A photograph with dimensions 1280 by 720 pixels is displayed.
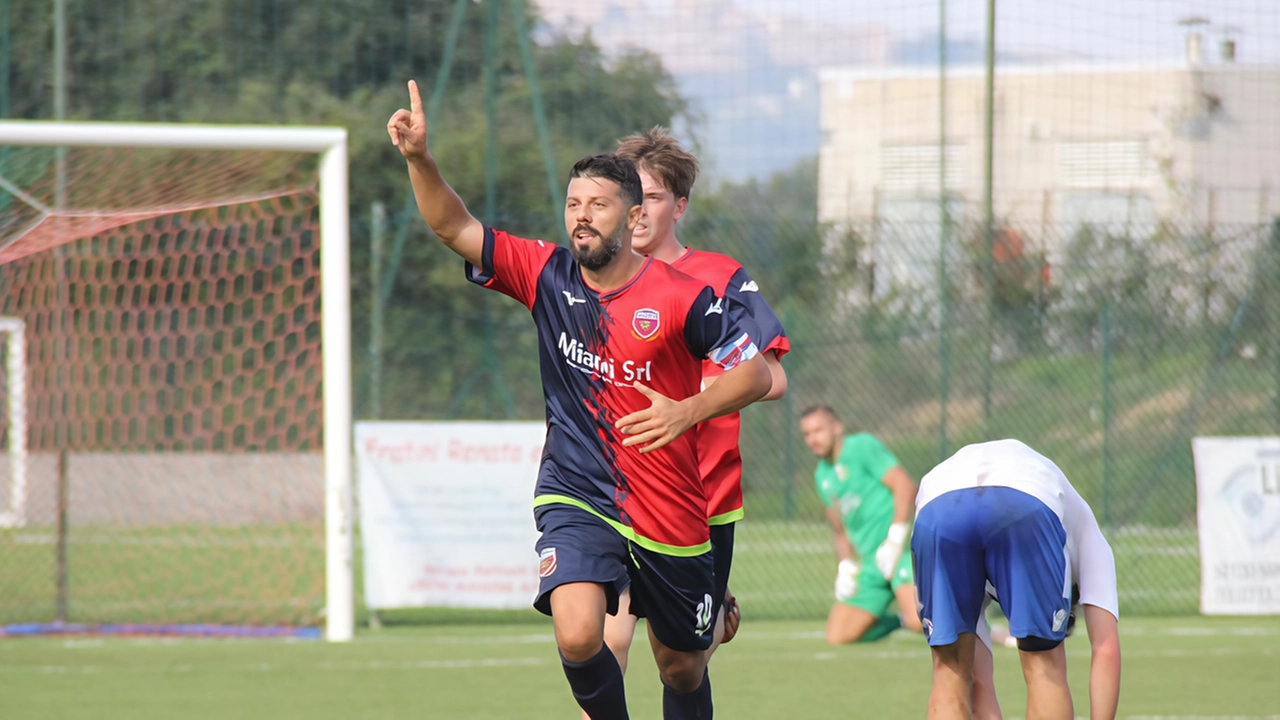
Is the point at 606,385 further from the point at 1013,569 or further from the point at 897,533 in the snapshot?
the point at 897,533

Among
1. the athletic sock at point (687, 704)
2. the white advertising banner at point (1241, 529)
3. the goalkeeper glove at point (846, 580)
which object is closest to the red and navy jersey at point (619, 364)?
the athletic sock at point (687, 704)

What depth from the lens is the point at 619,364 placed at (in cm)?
456

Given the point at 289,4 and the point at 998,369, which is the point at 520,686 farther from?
the point at 289,4

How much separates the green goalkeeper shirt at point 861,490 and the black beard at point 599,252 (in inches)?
213

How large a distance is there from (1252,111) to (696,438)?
40.3 feet

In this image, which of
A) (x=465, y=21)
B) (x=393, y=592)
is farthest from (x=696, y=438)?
(x=465, y=21)

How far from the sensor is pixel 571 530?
4.55m

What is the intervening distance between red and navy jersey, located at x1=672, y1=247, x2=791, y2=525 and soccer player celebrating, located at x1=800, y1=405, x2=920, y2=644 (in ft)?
13.9

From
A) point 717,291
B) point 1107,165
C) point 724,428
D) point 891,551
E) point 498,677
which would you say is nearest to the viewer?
point 717,291

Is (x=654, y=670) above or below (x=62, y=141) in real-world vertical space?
below

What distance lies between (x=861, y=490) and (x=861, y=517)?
0.64 feet

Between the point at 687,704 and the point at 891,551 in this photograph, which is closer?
the point at 687,704

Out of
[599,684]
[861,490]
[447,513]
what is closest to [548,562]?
[599,684]

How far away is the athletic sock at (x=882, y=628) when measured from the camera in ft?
31.9
